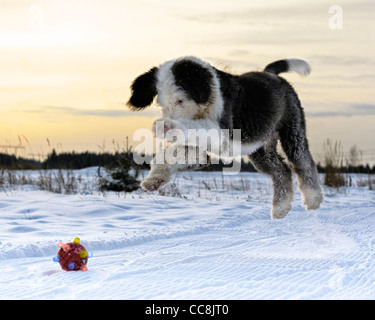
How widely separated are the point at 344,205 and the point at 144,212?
311 centimetres

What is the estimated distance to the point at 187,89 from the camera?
3.75m

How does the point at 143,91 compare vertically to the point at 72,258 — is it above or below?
above

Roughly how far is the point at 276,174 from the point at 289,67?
1.30 meters

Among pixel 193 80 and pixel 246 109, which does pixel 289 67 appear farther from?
pixel 193 80

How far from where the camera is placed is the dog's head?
3.76m

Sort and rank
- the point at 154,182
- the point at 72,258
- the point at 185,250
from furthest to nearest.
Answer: the point at 154,182
the point at 185,250
the point at 72,258

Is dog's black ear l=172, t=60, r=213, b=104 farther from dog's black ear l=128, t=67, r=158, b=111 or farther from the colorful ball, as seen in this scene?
the colorful ball

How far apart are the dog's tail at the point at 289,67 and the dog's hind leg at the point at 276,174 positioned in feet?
2.80

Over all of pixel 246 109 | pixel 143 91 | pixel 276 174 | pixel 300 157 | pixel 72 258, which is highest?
pixel 143 91

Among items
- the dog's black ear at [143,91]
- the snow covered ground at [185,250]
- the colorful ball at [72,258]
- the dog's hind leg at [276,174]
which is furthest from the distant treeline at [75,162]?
the colorful ball at [72,258]

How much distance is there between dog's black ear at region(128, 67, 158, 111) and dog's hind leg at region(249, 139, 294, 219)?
174 centimetres

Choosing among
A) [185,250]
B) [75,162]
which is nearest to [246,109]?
[185,250]

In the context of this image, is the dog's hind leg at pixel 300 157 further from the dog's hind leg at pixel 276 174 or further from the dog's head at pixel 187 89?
the dog's head at pixel 187 89

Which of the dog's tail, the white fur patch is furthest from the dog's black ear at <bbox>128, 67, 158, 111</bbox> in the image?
the dog's tail
